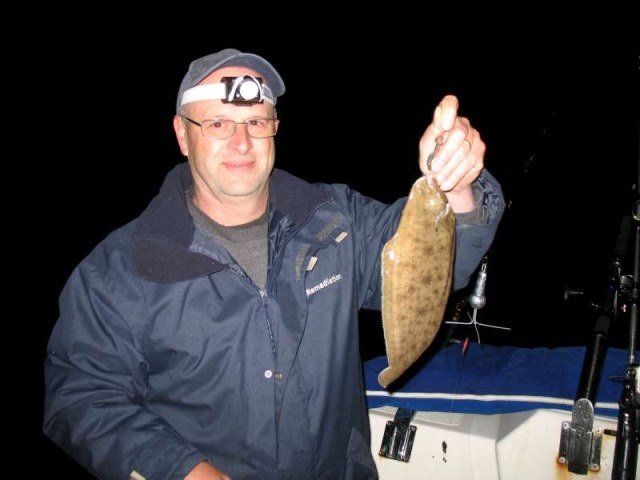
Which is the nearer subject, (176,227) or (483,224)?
(483,224)

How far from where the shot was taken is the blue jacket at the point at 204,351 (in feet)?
6.40

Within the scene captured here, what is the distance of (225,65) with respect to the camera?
2539 millimetres

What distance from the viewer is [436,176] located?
1934 mm

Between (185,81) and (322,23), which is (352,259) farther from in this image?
(322,23)

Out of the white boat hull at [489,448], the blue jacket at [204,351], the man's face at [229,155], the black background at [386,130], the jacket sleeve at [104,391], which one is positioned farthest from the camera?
the black background at [386,130]

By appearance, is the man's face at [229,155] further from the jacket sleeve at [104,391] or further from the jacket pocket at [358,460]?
the jacket pocket at [358,460]

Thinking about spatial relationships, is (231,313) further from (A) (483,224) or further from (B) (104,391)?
(A) (483,224)

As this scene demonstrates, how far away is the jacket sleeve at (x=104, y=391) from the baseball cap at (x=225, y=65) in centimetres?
120

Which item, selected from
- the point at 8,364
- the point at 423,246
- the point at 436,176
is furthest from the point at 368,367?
the point at 8,364

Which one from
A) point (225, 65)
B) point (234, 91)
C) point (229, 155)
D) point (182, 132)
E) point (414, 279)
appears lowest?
point (414, 279)

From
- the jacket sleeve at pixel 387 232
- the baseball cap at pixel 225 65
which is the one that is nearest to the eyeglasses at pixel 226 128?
the baseball cap at pixel 225 65

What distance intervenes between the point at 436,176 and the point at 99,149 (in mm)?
25145

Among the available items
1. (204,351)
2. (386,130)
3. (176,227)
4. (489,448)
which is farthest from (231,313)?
(386,130)

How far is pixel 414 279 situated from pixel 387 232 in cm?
40
